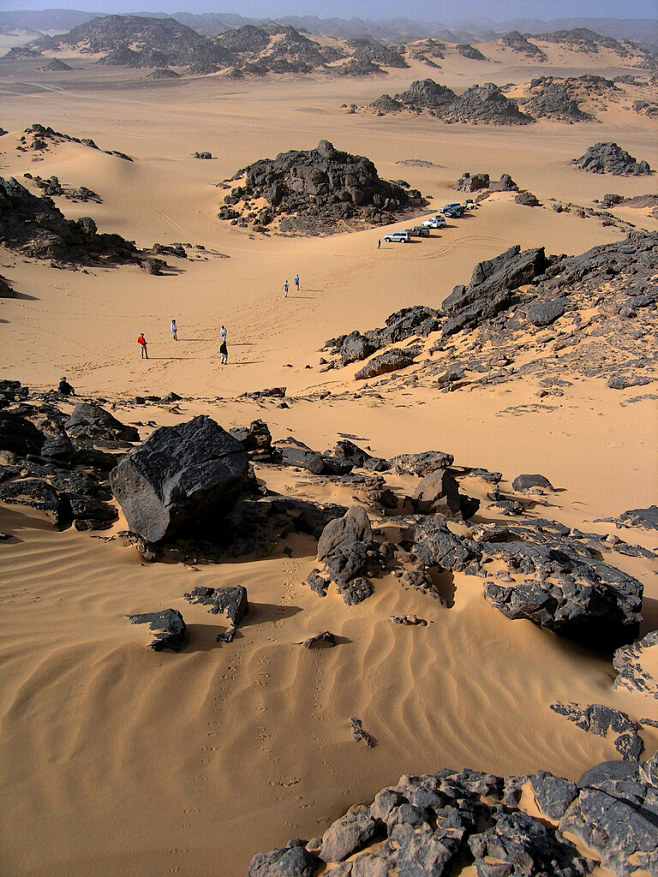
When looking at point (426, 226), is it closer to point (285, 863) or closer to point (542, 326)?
point (542, 326)

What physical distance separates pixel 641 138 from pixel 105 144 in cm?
6195

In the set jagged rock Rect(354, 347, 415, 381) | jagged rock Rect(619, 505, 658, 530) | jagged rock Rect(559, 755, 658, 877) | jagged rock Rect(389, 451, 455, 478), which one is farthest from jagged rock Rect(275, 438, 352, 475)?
jagged rock Rect(354, 347, 415, 381)

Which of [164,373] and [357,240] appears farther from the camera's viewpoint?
[357,240]

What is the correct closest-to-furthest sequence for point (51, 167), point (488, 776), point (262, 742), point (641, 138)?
point (488, 776) < point (262, 742) < point (51, 167) < point (641, 138)

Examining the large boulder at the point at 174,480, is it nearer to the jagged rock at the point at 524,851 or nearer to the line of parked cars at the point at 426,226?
the jagged rock at the point at 524,851

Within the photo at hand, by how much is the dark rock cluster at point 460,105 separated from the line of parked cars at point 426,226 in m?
53.6

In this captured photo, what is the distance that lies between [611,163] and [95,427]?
59.1 metres

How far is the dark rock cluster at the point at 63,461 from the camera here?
603cm

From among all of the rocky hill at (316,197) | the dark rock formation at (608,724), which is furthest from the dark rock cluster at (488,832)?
the rocky hill at (316,197)

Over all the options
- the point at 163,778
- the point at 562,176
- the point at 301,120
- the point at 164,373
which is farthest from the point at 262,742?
the point at 301,120

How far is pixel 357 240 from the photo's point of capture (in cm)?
3206

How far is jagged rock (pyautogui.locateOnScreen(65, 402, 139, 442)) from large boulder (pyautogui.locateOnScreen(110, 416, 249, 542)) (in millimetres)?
3661

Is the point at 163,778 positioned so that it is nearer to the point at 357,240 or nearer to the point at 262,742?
the point at 262,742

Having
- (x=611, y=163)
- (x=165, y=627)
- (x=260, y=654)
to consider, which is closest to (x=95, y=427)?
(x=165, y=627)
